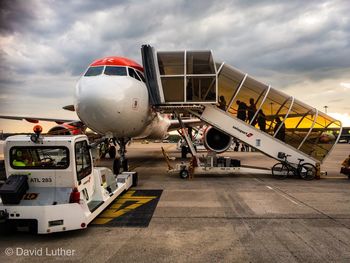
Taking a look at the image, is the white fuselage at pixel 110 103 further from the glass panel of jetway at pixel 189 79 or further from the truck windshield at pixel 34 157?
the truck windshield at pixel 34 157

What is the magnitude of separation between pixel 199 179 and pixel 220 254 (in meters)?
8.02

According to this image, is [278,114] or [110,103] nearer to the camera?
[110,103]

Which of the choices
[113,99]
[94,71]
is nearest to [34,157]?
[113,99]

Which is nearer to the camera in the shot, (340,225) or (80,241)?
(80,241)

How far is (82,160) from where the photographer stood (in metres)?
6.62

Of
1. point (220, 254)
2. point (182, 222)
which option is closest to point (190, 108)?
point (182, 222)

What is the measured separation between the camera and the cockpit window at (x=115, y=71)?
11352 millimetres

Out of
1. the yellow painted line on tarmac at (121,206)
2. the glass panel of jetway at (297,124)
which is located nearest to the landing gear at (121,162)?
the yellow painted line on tarmac at (121,206)

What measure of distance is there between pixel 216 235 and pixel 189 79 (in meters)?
8.10

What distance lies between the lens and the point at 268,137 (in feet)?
42.4

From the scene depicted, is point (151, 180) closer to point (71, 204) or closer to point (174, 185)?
point (174, 185)

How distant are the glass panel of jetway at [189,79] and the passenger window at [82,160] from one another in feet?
20.4

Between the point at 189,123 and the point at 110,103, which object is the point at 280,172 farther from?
the point at 189,123

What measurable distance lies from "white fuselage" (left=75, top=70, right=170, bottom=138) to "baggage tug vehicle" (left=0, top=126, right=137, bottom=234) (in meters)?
3.83
